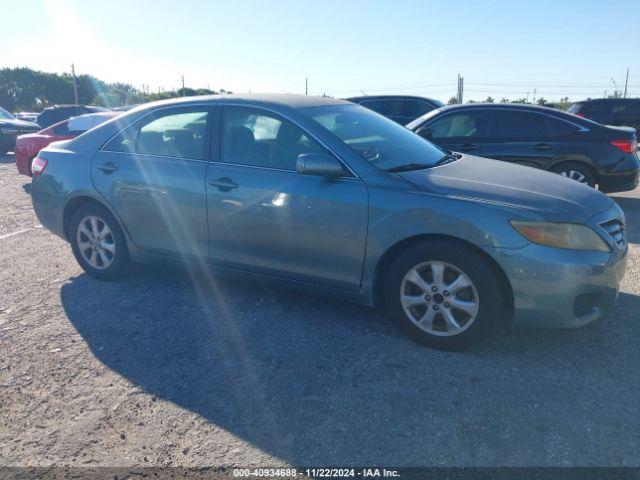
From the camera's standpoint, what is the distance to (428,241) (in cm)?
A: 344

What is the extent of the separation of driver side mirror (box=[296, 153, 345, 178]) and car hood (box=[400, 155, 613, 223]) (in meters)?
0.44

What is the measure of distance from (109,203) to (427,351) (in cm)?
290

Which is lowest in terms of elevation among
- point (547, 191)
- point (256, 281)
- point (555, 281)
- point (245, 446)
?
point (245, 446)

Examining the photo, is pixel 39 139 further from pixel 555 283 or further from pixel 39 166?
pixel 555 283

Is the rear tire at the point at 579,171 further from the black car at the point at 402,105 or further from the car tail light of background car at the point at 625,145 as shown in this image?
the black car at the point at 402,105

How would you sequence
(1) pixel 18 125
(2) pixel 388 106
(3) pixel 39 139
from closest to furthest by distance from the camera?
1. (3) pixel 39 139
2. (2) pixel 388 106
3. (1) pixel 18 125

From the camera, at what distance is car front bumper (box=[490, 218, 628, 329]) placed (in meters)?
3.16

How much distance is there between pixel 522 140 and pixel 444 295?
16.7ft

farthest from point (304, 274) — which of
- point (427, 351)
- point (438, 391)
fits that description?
point (438, 391)

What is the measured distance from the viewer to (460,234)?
3303mm

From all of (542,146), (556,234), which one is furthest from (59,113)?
(556,234)

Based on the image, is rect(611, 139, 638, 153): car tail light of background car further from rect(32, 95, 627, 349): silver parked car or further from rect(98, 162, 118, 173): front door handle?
rect(98, 162, 118, 173): front door handle

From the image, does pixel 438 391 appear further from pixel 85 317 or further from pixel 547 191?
pixel 85 317

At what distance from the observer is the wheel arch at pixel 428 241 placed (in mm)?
3305
